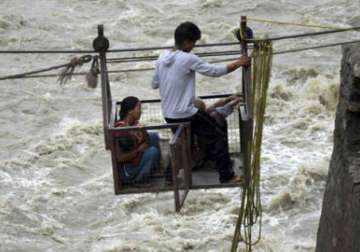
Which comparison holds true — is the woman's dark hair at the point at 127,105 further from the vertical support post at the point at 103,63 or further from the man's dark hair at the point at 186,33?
the man's dark hair at the point at 186,33

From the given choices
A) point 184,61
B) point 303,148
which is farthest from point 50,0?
point 184,61

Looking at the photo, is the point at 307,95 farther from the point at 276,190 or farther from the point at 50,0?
the point at 50,0

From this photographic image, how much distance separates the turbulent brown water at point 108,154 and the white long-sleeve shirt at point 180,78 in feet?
13.7

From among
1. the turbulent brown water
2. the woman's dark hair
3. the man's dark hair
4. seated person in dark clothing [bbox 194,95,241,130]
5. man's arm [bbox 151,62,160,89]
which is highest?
the man's dark hair

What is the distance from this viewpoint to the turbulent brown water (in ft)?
32.3

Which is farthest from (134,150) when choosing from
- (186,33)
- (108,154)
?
(108,154)

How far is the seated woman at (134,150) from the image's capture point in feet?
17.9

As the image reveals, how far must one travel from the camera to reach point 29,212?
1033 centimetres

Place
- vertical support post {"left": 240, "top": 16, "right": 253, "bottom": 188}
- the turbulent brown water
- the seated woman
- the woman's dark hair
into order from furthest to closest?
the turbulent brown water < the woman's dark hair < the seated woman < vertical support post {"left": 240, "top": 16, "right": 253, "bottom": 188}

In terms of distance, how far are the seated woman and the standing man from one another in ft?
0.65

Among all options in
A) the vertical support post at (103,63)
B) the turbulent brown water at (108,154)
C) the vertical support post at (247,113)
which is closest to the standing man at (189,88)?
the vertical support post at (247,113)

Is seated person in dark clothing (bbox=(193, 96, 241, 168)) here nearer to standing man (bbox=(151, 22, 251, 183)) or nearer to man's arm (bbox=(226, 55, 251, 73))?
standing man (bbox=(151, 22, 251, 183))

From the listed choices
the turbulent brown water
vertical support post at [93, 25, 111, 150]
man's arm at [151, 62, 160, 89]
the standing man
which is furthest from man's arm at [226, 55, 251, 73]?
the turbulent brown water

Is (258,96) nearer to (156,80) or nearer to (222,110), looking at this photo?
(222,110)
